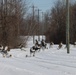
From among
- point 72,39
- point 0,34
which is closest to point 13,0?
point 0,34

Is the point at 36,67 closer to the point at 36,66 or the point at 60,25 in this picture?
the point at 36,66

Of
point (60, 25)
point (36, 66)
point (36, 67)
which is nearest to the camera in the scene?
point (36, 67)

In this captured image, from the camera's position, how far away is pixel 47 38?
63.1 metres

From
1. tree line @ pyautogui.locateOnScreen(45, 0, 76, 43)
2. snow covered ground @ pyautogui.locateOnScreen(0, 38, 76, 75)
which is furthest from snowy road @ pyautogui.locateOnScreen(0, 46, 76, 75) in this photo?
tree line @ pyautogui.locateOnScreen(45, 0, 76, 43)

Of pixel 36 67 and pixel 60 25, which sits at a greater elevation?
pixel 60 25

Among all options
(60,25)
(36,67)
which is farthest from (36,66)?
(60,25)

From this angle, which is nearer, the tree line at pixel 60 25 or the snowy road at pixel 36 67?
the snowy road at pixel 36 67

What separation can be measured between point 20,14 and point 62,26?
2292 cm

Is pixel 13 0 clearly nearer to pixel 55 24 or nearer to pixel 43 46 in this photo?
pixel 43 46

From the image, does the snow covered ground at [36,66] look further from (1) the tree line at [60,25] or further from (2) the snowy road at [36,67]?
(1) the tree line at [60,25]

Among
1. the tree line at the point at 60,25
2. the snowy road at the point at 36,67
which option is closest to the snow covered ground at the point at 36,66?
the snowy road at the point at 36,67

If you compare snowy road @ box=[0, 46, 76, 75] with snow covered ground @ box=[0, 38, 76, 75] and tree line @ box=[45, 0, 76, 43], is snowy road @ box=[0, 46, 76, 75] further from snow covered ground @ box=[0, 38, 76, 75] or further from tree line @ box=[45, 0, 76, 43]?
tree line @ box=[45, 0, 76, 43]

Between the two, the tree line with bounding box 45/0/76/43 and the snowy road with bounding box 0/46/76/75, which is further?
the tree line with bounding box 45/0/76/43

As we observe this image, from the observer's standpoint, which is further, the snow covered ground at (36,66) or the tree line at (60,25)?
the tree line at (60,25)
